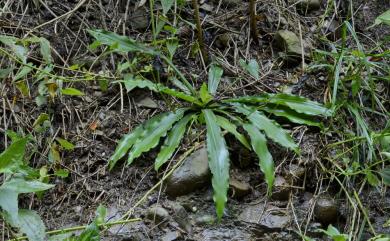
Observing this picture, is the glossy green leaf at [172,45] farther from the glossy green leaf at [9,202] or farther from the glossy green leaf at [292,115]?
the glossy green leaf at [9,202]

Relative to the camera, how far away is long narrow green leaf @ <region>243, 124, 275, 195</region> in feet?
6.07

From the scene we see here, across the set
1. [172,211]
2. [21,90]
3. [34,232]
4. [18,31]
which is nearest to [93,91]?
[21,90]

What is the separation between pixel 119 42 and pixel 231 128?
1.98 ft

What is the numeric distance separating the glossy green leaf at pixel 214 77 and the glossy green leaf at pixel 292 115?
0.24 m

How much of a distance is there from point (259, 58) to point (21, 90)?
3.49 feet

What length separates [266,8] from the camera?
2633 mm

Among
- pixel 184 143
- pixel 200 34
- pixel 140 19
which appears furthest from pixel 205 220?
pixel 140 19

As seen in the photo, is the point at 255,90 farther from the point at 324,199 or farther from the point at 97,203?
the point at 97,203

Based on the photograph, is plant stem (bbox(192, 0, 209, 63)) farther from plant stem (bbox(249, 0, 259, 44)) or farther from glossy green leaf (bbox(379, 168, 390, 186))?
glossy green leaf (bbox(379, 168, 390, 186))

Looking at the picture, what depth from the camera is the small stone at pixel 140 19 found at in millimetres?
2520

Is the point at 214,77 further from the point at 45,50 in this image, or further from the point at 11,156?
the point at 11,156

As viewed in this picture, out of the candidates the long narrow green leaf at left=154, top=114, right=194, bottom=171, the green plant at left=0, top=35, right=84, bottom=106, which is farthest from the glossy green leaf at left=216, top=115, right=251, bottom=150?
the green plant at left=0, top=35, right=84, bottom=106

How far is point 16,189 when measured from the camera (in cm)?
138

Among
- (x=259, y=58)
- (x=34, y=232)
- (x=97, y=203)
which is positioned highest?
(x=259, y=58)
